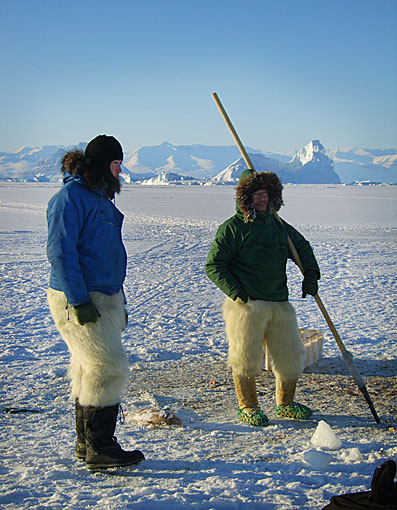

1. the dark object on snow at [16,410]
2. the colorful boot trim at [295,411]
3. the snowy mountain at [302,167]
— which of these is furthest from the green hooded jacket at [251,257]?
the snowy mountain at [302,167]

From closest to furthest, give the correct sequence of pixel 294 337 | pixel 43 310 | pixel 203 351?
1. pixel 294 337
2. pixel 203 351
3. pixel 43 310

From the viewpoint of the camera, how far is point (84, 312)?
2811mm

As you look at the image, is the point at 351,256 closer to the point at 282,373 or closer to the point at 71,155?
the point at 282,373

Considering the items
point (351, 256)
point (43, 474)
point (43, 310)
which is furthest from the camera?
point (351, 256)

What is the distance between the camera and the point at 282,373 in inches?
144

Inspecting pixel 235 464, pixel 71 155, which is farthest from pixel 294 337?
pixel 71 155

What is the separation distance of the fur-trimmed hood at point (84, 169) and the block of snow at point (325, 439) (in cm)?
193

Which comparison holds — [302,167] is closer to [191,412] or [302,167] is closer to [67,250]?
[191,412]

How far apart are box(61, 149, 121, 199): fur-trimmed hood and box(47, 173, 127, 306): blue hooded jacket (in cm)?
3

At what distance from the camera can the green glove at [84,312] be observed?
281cm

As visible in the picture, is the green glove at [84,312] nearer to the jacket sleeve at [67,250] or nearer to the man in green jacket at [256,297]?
the jacket sleeve at [67,250]

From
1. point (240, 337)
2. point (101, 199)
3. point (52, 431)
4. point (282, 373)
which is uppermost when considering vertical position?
point (101, 199)

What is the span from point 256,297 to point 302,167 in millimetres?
134462

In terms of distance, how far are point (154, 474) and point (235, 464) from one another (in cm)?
45
